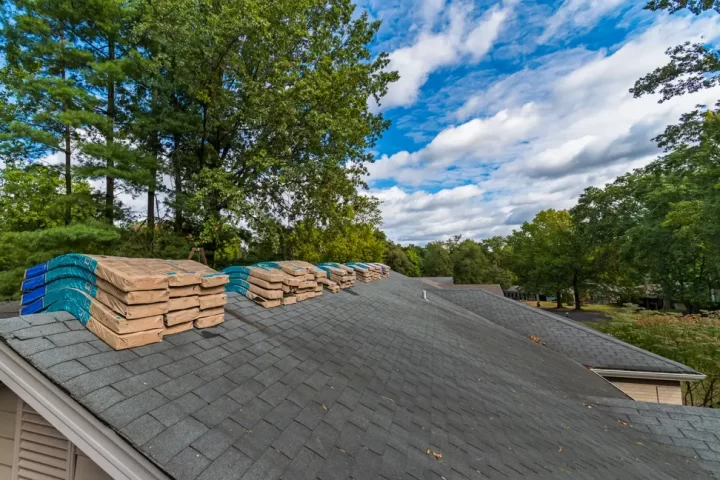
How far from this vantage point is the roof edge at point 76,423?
1.60m

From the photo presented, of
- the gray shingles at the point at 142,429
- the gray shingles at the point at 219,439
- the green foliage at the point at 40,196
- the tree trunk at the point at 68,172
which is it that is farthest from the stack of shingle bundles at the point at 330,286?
the tree trunk at the point at 68,172

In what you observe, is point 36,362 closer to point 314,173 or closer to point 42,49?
point 314,173

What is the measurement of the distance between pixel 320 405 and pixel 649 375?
10.7 metres

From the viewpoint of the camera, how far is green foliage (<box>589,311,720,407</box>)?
38.3ft

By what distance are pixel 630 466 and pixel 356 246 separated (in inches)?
1106

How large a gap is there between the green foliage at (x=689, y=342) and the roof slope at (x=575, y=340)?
12.7ft

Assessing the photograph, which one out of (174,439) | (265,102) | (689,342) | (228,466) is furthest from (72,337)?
(689,342)

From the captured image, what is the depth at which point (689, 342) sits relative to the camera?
1216cm

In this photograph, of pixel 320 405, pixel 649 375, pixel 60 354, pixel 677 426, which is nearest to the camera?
pixel 60 354

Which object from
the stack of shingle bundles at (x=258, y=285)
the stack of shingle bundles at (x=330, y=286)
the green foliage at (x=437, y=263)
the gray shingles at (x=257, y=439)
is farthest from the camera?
the green foliage at (x=437, y=263)

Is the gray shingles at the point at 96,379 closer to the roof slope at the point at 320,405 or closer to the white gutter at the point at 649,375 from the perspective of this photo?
the roof slope at the point at 320,405

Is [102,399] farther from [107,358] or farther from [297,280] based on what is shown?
[297,280]

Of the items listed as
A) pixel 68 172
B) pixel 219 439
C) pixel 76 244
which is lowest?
pixel 219 439

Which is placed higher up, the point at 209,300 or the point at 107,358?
the point at 209,300
